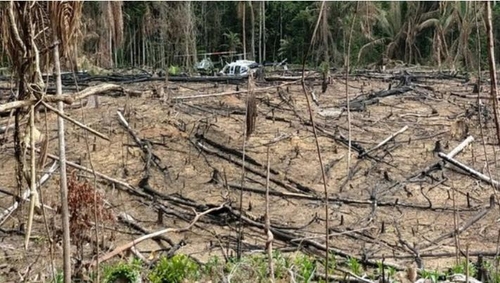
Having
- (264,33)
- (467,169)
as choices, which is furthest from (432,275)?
(264,33)

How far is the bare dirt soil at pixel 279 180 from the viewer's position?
15.7 ft

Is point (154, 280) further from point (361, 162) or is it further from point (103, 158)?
point (361, 162)

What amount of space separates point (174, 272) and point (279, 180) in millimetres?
2630

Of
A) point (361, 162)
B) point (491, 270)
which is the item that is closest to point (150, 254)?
point (491, 270)

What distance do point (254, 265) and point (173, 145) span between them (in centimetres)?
349

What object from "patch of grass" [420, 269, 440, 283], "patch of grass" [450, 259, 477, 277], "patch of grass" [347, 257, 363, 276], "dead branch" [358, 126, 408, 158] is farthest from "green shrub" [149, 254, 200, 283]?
"dead branch" [358, 126, 408, 158]

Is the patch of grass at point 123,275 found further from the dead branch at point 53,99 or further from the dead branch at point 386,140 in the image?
the dead branch at point 386,140

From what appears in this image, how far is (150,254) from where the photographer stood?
4.56 meters

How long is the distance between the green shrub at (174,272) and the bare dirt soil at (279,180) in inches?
8.9

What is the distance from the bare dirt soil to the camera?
15.7ft

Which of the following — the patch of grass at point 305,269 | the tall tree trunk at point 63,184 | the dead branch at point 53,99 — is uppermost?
the dead branch at point 53,99

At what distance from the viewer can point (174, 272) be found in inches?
147

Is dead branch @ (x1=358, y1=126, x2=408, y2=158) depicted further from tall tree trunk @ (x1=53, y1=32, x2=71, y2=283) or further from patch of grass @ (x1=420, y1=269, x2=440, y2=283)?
tall tree trunk @ (x1=53, y1=32, x2=71, y2=283)

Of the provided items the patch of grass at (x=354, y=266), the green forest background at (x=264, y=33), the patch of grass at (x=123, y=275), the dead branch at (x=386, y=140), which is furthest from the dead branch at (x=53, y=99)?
the green forest background at (x=264, y=33)
